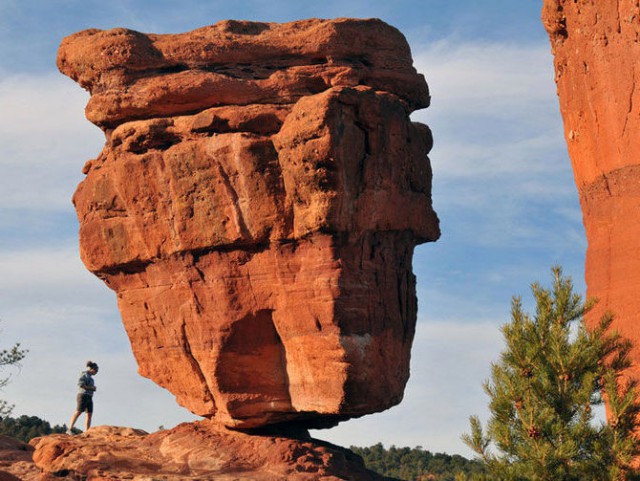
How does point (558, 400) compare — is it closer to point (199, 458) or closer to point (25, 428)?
point (199, 458)

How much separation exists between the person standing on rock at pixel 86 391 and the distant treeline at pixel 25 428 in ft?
30.1

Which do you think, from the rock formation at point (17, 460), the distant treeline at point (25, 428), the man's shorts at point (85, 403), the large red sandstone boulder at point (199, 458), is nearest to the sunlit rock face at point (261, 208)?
the large red sandstone boulder at point (199, 458)

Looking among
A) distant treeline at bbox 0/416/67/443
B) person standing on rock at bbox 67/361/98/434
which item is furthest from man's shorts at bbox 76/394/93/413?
distant treeline at bbox 0/416/67/443

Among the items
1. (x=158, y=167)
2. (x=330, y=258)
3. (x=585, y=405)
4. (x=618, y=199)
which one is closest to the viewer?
(x=585, y=405)

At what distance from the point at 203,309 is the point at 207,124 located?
360 cm

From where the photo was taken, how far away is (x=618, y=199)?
22.5 metres

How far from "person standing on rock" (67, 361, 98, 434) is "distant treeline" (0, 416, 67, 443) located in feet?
30.1

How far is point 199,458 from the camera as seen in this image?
82.7 feet

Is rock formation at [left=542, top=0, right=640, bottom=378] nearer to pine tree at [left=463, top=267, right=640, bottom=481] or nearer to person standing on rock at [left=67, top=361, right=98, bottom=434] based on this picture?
pine tree at [left=463, top=267, right=640, bottom=481]

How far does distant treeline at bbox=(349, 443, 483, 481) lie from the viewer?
45.2 meters

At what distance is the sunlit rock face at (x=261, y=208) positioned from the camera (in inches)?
954

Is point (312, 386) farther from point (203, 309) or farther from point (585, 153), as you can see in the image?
point (585, 153)

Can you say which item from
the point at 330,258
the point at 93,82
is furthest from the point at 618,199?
the point at 93,82

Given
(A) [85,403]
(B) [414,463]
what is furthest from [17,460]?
(B) [414,463]
